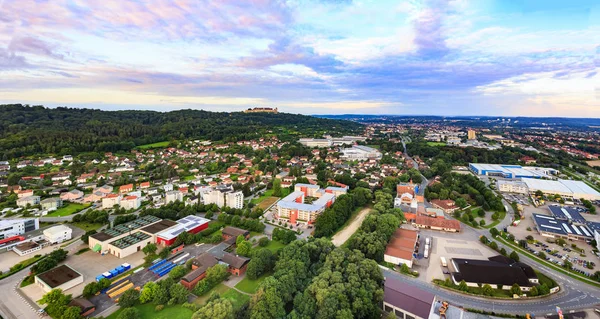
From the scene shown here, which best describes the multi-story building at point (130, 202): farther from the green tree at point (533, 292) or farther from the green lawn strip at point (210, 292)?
the green tree at point (533, 292)

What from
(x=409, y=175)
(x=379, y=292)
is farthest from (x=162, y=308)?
(x=409, y=175)

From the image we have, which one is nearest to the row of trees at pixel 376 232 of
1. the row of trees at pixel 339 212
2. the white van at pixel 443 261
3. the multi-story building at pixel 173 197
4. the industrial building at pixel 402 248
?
the industrial building at pixel 402 248

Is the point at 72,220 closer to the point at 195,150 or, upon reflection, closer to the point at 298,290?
the point at 298,290

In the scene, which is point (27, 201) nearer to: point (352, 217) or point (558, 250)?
point (352, 217)

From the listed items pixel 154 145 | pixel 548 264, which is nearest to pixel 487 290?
pixel 548 264

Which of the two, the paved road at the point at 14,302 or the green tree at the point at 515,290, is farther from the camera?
the green tree at the point at 515,290

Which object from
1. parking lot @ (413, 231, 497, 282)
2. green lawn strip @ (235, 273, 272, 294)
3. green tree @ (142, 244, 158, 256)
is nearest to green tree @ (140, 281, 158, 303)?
green lawn strip @ (235, 273, 272, 294)
